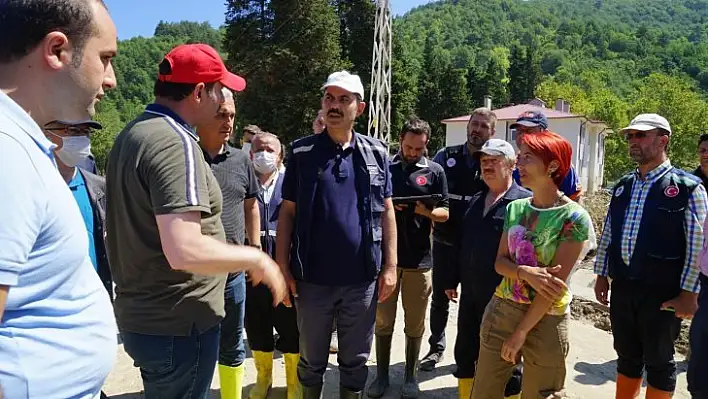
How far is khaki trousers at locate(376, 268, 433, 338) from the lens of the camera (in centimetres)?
414

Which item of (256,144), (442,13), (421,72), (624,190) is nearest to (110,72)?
(256,144)

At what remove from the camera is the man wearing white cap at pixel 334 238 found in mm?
2998

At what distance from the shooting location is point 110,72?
1.50 meters

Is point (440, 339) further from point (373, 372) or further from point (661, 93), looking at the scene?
point (661, 93)

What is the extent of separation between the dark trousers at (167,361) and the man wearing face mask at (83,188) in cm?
56

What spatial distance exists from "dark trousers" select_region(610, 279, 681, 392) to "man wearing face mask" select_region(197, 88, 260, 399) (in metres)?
2.68

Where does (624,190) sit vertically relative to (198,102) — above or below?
below

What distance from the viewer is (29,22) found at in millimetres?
1050

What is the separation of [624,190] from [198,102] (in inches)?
123

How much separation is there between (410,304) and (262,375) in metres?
1.35

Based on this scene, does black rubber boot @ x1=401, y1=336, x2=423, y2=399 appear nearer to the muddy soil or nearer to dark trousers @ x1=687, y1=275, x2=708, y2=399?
dark trousers @ x1=687, y1=275, x2=708, y2=399

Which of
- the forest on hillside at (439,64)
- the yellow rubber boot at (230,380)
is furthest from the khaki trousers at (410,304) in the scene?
the forest on hillside at (439,64)

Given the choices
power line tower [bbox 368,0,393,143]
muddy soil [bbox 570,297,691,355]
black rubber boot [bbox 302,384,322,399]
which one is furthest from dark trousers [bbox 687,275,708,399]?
power line tower [bbox 368,0,393,143]

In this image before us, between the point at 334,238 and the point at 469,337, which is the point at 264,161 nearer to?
the point at 334,238
